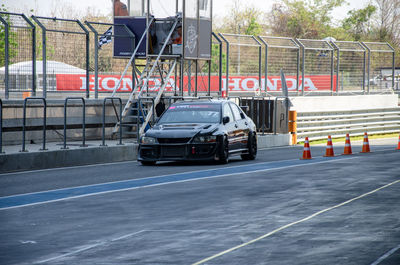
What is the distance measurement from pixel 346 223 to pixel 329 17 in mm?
82679

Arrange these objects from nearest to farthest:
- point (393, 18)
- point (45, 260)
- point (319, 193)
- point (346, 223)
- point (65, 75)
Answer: point (45, 260) < point (346, 223) < point (319, 193) < point (65, 75) < point (393, 18)

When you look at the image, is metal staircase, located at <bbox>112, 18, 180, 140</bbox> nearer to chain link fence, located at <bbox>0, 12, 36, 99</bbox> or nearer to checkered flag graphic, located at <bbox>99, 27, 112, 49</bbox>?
checkered flag graphic, located at <bbox>99, 27, 112, 49</bbox>

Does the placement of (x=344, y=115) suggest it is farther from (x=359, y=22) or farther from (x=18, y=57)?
(x=359, y=22)

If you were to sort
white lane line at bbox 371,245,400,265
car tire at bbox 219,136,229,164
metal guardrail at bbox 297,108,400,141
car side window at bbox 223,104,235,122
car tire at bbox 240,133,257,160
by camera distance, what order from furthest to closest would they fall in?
1. metal guardrail at bbox 297,108,400,141
2. car tire at bbox 240,133,257,160
3. car side window at bbox 223,104,235,122
4. car tire at bbox 219,136,229,164
5. white lane line at bbox 371,245,400,265

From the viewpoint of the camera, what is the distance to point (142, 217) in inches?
403

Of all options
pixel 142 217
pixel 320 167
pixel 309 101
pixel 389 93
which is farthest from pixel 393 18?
pixel 142 217

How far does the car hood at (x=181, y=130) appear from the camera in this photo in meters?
18.1

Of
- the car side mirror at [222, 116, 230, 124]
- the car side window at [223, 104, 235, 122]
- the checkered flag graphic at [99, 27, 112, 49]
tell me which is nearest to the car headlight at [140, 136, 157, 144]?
the car side mirror at [222, 116, 230, 124]

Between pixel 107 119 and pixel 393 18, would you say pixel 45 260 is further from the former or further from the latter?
pixel 393 18

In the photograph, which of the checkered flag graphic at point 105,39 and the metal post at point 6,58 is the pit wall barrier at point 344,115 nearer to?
the checkered flag graphic at point 105,39

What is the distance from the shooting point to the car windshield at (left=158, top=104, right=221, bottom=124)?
19.2 m

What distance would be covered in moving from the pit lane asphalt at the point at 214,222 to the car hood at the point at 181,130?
2.39 m

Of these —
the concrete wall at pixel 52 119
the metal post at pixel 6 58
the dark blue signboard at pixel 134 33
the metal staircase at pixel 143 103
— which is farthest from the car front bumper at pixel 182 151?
the dark blue signboard at pixel 134 33

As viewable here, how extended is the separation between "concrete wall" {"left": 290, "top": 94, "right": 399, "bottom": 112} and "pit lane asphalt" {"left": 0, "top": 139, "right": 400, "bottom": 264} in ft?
52.4
